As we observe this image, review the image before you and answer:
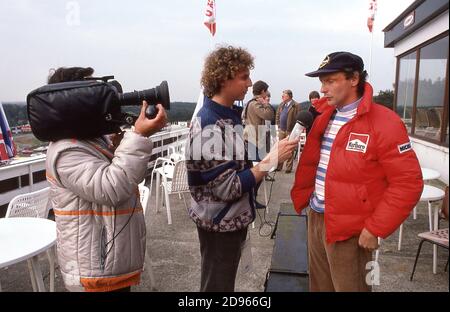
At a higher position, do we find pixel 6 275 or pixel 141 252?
pixel 141 252

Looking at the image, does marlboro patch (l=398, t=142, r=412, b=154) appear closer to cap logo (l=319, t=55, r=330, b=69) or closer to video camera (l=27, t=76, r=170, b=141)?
cap logo (l=319, t=55, r=330, b=69)

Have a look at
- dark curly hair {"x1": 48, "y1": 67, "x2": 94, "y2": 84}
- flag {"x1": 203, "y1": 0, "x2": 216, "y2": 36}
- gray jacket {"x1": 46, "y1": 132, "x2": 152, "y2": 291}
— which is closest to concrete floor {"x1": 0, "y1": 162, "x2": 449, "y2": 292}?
gray jacket {"x1": 46, "y1": 132, "x2": 152, "y2": 291}

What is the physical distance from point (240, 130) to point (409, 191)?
34.2 inches

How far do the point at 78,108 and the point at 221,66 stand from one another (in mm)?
819

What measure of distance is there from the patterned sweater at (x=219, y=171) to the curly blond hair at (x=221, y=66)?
9cm

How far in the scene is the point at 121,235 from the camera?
1.39m

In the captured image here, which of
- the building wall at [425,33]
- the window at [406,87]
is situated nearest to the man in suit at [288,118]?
the building wall at [425,33]

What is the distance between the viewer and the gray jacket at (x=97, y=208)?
49.1 inches

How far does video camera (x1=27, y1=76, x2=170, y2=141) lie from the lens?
121cm

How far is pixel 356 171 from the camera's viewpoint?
158 centimetres

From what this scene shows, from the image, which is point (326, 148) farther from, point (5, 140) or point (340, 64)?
point (5, 140)

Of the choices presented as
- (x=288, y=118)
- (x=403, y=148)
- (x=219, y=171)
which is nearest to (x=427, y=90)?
(x=288, y=118)

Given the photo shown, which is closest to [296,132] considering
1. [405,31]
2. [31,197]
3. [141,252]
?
[141,252]
